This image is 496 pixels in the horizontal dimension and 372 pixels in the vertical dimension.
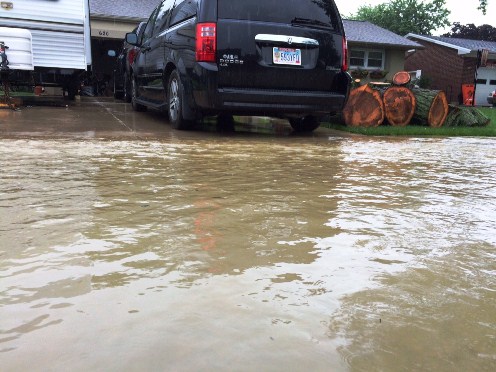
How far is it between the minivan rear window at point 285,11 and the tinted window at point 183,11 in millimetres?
485

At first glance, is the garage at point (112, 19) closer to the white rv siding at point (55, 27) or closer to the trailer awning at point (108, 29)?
the trailer awning at point (108, 29)

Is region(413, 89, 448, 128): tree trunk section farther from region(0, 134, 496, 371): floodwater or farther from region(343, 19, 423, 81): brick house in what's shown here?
region(343, 19, 423, 81): brick house

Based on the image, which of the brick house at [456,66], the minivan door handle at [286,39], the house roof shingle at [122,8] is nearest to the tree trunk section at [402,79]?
the minivan door handle at [286,39]

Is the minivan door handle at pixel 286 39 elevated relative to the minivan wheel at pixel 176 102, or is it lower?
elevated

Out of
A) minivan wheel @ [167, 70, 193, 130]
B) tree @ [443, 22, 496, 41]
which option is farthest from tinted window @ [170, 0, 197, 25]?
tree @ [443, 22, 496, 41]

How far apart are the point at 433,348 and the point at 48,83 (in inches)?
428

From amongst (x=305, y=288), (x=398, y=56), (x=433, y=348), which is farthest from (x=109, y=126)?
(x=398, y=56)

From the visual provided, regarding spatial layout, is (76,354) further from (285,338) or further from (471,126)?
(471,126)

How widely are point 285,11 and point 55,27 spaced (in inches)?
235

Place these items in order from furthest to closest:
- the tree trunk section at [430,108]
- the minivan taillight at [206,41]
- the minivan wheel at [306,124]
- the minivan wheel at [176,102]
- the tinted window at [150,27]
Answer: the tree trunk section at [430,108], the tinted window at [150,27], the minivan wheel at [306,124], the minivan wheel at [176,102], the minivan taillight at [206,41]

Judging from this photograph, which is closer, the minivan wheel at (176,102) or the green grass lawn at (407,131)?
the minivan wheel at (176,102)

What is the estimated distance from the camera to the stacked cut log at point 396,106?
849cm

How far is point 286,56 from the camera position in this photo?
584 cm

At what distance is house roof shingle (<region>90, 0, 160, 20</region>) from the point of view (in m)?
18.4
